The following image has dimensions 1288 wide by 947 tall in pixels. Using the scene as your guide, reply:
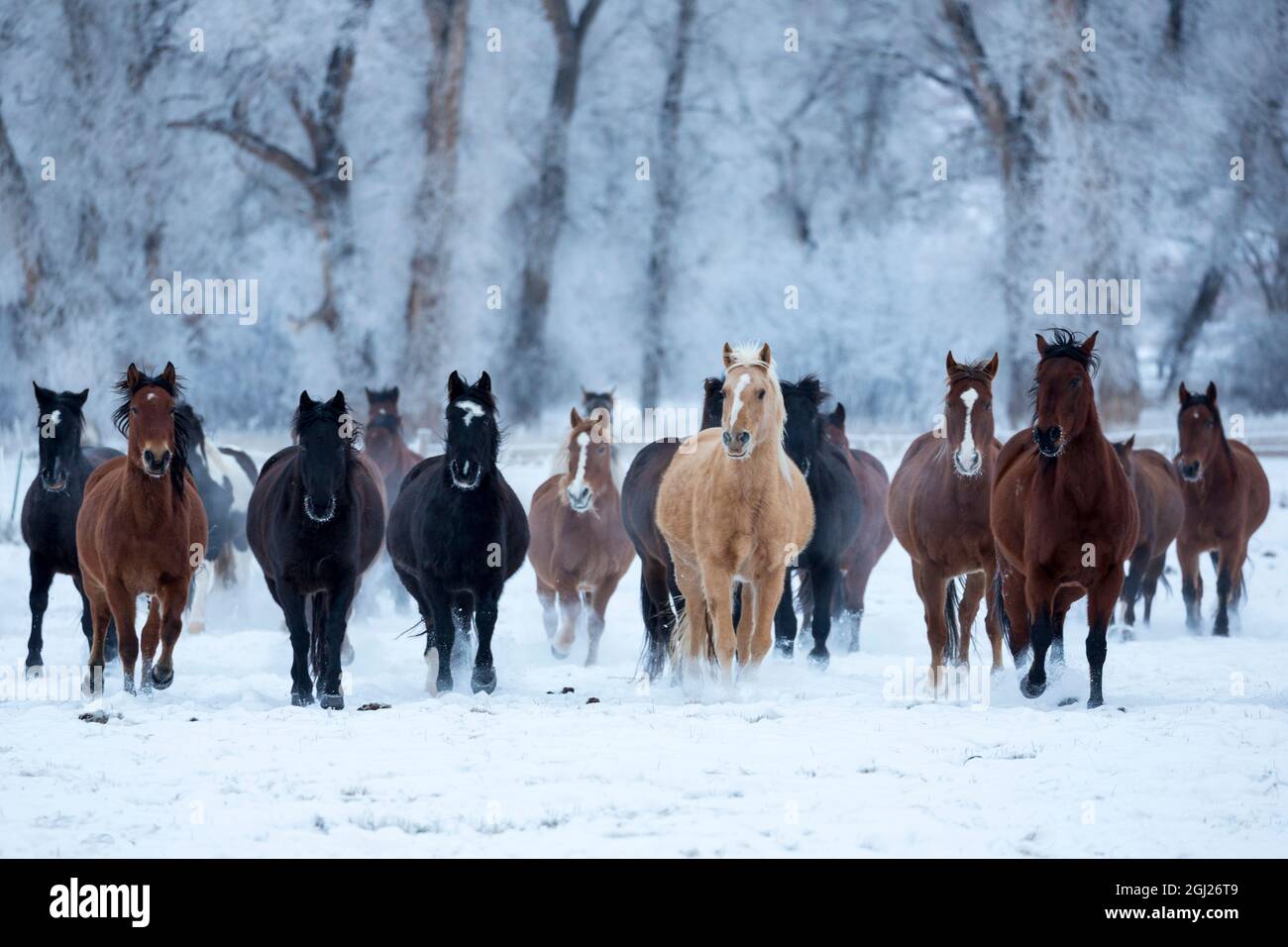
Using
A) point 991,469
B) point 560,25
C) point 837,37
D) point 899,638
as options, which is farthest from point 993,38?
point 991,469

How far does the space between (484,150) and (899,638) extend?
14557mm

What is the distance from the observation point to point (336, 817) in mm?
5926

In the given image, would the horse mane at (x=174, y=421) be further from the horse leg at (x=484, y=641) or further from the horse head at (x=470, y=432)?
the horse leg at (x=484, y=641)

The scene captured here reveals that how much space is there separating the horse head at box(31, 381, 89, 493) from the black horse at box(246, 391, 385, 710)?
1.96m

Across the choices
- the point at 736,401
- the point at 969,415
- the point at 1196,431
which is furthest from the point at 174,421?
the point at 1196,431

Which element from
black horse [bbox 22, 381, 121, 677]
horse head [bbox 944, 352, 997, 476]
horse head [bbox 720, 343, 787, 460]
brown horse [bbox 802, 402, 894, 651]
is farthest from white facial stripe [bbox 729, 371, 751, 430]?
black horse [bbox 22, 381, 121, 677]

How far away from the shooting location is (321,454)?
8578 mm

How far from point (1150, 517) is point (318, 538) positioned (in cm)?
768

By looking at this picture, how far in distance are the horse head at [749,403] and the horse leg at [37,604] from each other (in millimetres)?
5047

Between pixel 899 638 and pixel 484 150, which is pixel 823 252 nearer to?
pixel 484 150

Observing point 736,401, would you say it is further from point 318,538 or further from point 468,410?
point 318,538

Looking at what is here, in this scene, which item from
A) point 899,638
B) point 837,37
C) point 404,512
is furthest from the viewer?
point 837,37

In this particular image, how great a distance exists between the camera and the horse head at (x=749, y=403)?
27.1 ft

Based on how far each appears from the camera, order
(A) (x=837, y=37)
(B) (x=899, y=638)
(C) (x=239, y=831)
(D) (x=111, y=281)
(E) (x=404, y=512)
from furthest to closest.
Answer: (A) (x=837, y=37), (D) (x=111, y=281), (B) (x=899, y=638), (E) (x=404, y=512), (C) (x=239, y=831)
